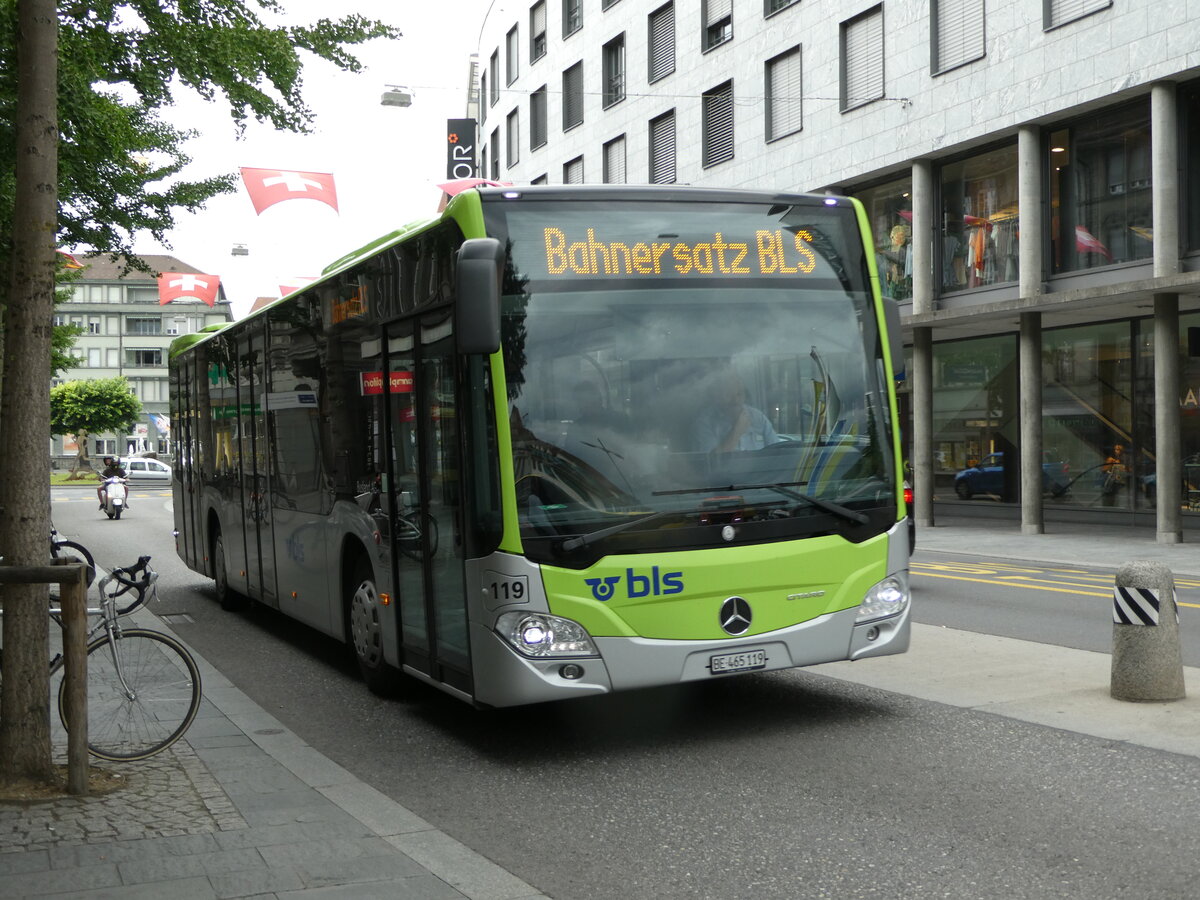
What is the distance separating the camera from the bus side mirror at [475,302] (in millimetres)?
6254

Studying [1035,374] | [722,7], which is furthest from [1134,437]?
[722,7]

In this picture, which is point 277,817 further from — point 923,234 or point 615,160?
point 615,160

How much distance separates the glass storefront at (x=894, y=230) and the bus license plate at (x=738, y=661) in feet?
66.4

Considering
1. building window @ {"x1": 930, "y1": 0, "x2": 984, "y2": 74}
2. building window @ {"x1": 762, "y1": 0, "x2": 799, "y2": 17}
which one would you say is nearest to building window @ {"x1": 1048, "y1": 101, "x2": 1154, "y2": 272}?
building window @ {"x1": 930, "y1": 0, "x2": 984, "y2": 74}

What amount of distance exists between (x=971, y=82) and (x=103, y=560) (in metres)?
17.1

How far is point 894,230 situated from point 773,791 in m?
22.1

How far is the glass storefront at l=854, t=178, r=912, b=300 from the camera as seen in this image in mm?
26359

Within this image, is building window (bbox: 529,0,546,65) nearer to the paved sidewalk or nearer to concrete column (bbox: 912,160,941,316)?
concrete column (bbox: 912,160,941,316)

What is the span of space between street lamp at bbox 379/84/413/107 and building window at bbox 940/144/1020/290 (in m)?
10.7

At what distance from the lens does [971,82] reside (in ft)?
77.6

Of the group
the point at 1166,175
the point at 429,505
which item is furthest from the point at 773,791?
the point at 1166,175

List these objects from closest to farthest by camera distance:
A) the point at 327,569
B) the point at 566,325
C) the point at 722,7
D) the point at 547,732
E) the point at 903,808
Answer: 1. the point at 903,808
2. the point at 566,325
3. the point at 547,732
4. the point at 327,569
5. the point at 722,7

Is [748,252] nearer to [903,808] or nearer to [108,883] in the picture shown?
[903,808]

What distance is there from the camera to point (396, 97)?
27.3m
